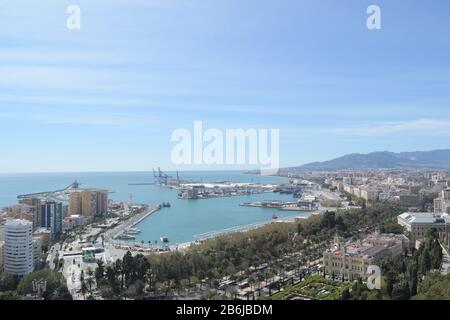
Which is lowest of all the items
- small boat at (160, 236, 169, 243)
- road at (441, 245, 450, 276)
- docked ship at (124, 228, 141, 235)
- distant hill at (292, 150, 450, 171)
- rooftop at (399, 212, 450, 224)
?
small boat at (160, 236, 169, 243)

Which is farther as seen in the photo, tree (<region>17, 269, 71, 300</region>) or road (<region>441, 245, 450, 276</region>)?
road (<region>441, 245, 450, 276</region>)

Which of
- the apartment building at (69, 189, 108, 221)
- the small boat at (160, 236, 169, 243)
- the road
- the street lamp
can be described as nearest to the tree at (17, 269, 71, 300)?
the street lamp

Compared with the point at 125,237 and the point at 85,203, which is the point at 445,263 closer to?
the point at 125,237

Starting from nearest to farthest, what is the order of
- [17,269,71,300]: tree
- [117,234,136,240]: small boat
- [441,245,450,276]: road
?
[17,269,71,300]: tree < [441,245,450,276]: road < [117,234,136,240]: small boat

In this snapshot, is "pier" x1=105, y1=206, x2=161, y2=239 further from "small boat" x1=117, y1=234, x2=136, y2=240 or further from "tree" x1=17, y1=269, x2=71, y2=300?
"tree" x1=17, y1=269, x2=71, y2=300

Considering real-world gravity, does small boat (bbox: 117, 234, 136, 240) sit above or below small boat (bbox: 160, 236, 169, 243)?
above

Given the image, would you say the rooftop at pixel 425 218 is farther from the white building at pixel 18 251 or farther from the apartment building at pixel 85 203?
the apartment building at pixel 85 203
